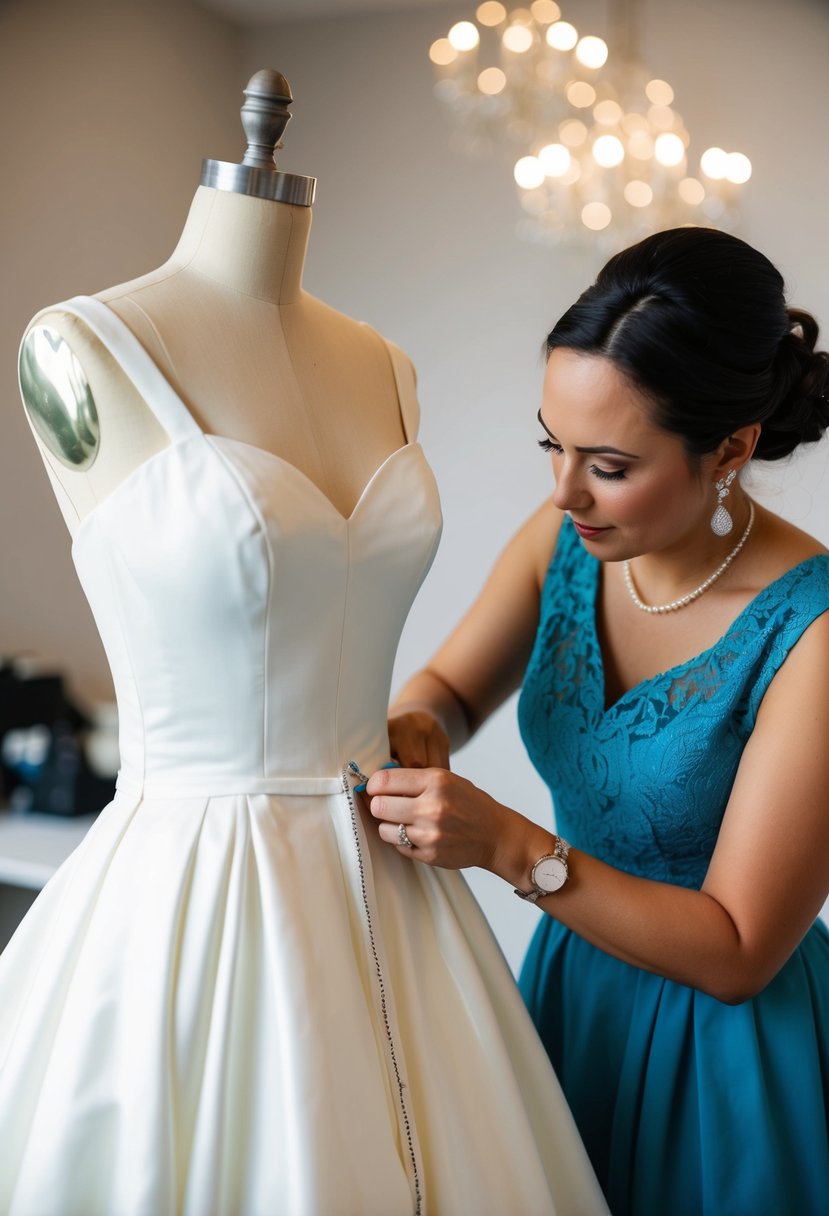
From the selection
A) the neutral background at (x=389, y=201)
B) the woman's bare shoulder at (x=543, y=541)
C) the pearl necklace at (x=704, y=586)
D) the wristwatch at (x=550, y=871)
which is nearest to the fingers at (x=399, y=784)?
the wristwatch at (x=550, y=871)

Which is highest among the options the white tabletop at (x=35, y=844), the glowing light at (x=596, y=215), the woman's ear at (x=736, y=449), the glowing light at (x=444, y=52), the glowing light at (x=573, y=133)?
the glowing light at (x=444, y=52)

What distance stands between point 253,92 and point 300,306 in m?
0.21

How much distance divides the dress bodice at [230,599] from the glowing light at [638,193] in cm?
199

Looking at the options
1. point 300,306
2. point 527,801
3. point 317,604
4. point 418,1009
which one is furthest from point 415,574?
point 527,801

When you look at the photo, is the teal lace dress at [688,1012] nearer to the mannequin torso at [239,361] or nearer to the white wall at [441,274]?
the mannequin torso at [239,361]

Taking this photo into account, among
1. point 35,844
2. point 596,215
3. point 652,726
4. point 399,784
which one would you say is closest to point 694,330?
point 652,726

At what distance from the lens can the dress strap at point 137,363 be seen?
3.20ft

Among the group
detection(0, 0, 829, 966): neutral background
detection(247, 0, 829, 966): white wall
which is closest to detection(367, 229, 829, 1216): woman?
detection(0, 0, 829, 966): neutral background

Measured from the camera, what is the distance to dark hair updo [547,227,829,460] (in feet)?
3.92

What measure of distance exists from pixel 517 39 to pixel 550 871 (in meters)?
2.25

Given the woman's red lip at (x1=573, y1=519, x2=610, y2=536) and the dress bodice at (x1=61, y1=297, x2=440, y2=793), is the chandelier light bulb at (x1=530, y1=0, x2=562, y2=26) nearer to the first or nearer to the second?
the woman's red lip at (x1=573, y1=519, x2=610, y2=536)

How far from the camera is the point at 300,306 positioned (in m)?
1.18

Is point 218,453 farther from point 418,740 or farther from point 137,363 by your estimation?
point 418,740

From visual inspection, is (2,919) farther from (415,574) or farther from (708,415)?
(708,415)
